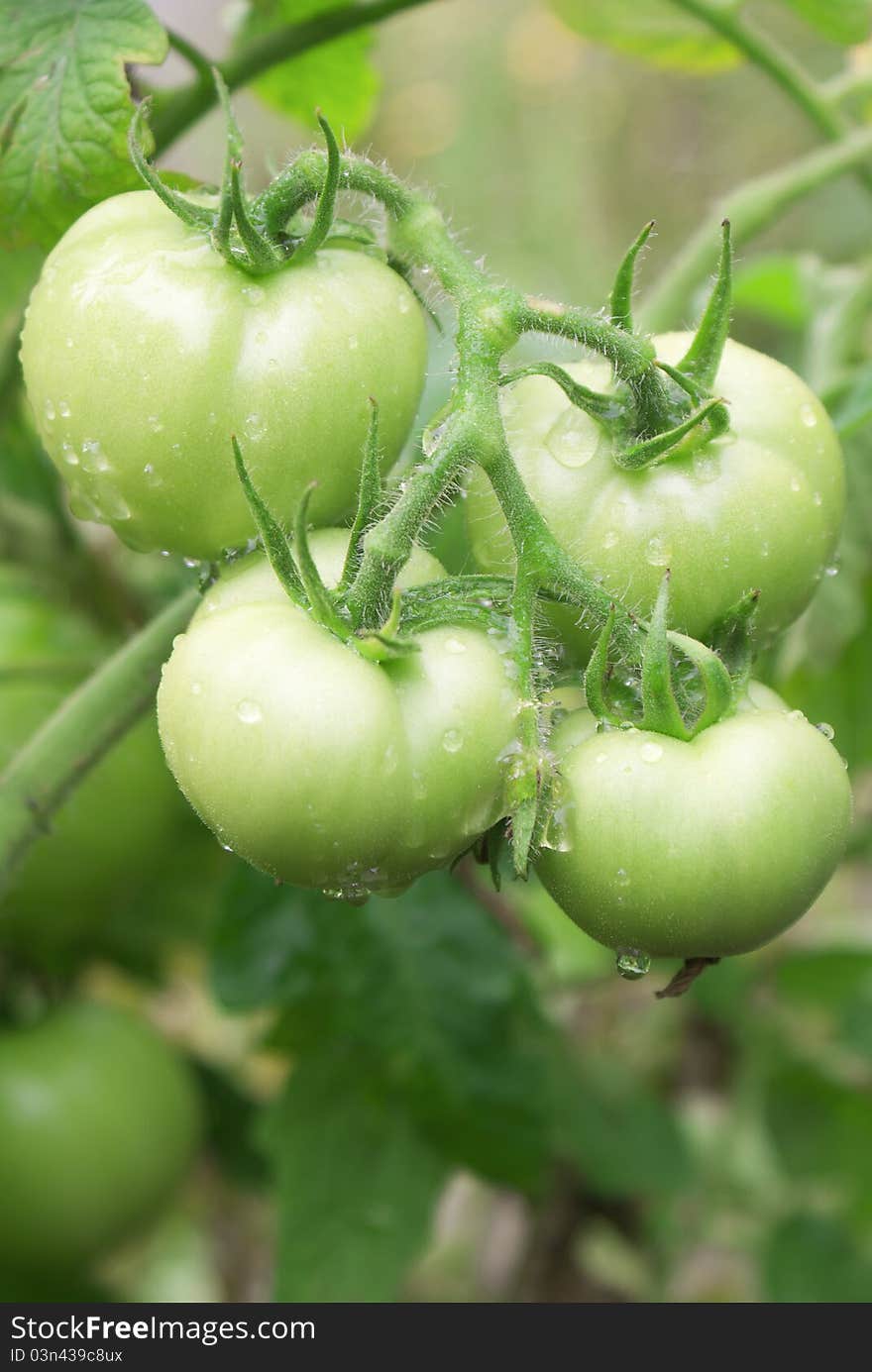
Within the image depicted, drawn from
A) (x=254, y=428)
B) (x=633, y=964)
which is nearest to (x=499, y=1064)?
(x=633, y=964)

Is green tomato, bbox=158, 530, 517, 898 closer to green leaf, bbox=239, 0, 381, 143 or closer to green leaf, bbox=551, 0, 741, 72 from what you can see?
green leaf, bbox=239, 0, 381, 143

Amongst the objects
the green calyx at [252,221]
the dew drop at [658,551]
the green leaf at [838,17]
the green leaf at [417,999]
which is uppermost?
the green leaf at [838,17]

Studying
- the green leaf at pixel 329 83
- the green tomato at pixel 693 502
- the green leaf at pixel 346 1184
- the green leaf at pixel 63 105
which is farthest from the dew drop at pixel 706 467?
the green leaf at pixel 346 1184

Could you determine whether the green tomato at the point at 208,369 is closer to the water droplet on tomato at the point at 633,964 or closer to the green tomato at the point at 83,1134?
the water droplet on tomato at the point at 633,964

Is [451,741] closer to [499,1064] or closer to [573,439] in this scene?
[573,439]

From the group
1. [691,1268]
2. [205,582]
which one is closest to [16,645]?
[205,582]

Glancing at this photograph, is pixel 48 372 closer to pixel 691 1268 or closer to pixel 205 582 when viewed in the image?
pixel 205 582
